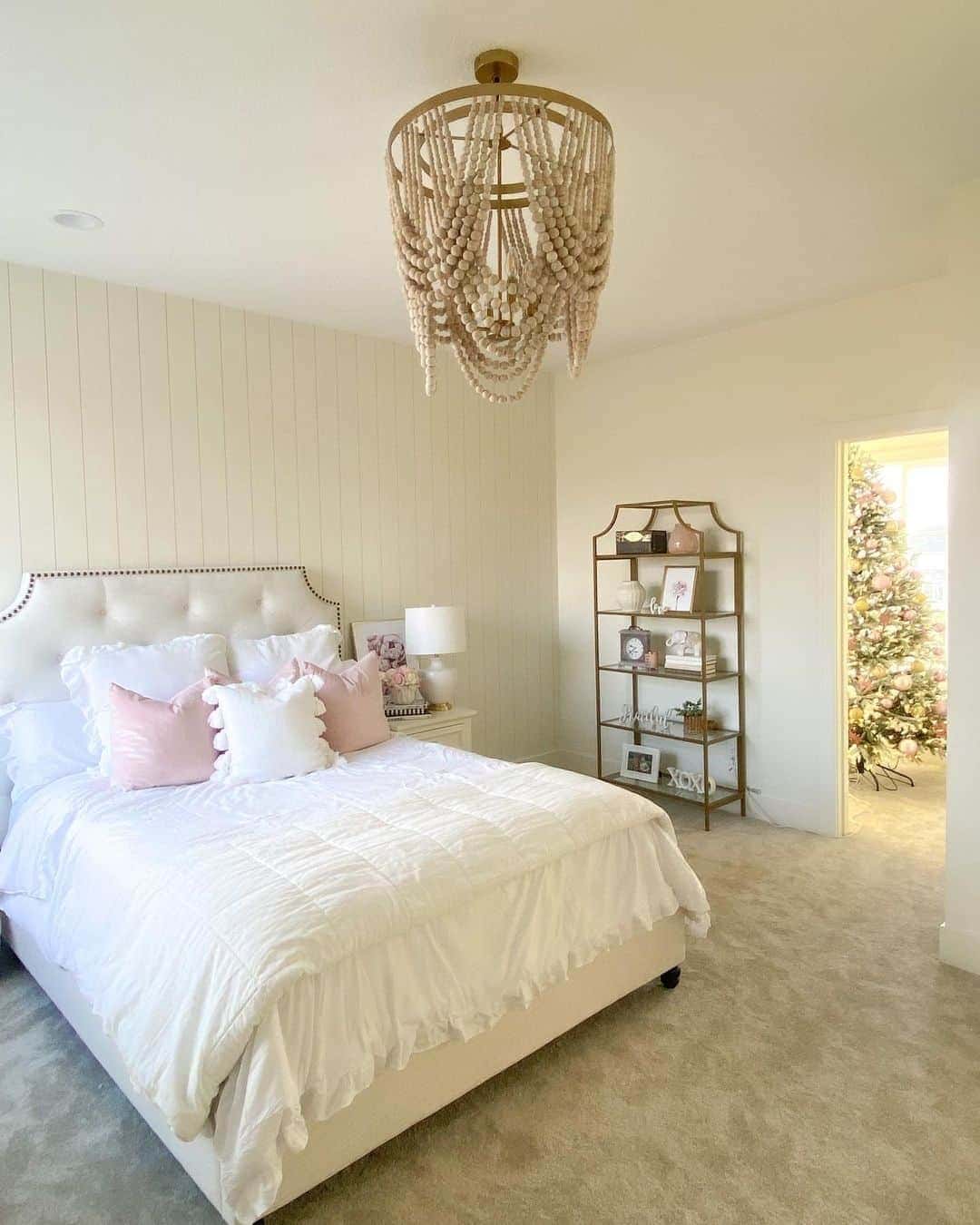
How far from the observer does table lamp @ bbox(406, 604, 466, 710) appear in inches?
157

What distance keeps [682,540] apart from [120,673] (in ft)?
9.33

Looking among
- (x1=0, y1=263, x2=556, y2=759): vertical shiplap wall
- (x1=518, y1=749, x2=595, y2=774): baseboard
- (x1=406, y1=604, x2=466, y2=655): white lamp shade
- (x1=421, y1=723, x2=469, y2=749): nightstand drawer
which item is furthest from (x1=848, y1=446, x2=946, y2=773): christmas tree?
(x1=406, y1=604, x2=466, y2=655): white lamp shade

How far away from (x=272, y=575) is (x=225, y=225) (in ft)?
5.02

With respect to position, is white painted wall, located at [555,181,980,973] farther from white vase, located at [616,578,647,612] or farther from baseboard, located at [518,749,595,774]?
white vase, located at [616,578,647,612]

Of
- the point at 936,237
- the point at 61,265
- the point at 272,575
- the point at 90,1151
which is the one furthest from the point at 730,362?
the point at 90,1151

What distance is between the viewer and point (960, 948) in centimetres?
278

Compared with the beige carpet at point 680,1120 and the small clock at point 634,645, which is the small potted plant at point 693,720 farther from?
the beige carpet at point 680,1120

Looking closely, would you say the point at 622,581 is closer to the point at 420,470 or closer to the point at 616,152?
the point at 420,470

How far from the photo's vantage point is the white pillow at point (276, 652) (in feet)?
11.2

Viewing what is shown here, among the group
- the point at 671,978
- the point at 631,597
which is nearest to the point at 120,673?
the point at 671,978

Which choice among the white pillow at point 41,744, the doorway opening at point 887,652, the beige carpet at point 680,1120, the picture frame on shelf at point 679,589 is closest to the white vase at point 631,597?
the picture frame on shelf at point 679,589

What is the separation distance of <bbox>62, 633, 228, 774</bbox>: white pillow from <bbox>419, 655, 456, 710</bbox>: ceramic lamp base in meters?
1.14

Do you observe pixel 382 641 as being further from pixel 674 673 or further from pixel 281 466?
pixel 674 673

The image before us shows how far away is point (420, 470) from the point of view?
4500mm
